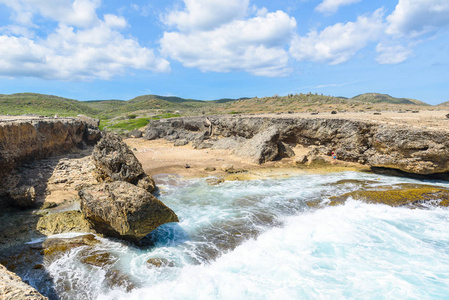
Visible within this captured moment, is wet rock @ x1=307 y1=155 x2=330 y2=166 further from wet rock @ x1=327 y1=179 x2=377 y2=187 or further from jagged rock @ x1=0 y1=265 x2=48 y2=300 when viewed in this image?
jagged rock @ x1=0 y1=265 x2=48 y2=300

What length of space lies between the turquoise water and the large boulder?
1922mm

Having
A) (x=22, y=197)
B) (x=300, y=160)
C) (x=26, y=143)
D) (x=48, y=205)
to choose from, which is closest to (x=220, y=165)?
(x=300, y=160)

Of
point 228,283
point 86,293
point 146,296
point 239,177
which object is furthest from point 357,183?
point 86,293

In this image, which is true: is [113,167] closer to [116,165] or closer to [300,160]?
[116,165]

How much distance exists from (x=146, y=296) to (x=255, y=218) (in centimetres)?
504

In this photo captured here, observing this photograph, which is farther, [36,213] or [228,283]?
[36,213]

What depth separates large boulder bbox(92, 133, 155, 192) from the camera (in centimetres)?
1152

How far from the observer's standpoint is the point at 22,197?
9148 millimetres

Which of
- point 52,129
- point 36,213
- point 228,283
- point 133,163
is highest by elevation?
point 52,129

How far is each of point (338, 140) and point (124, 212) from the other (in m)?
16.9

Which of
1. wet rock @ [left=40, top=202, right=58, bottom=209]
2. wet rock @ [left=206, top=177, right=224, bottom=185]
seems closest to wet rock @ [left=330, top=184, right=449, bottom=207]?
wet rock @ [left=206, top=177, right=224, bottom=185]

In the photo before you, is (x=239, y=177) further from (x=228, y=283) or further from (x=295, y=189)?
(x=228, y=283)

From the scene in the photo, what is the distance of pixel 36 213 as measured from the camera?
8.95m

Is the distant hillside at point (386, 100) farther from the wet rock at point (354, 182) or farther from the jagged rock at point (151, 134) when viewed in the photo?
the wet rock at point (354, 182)
